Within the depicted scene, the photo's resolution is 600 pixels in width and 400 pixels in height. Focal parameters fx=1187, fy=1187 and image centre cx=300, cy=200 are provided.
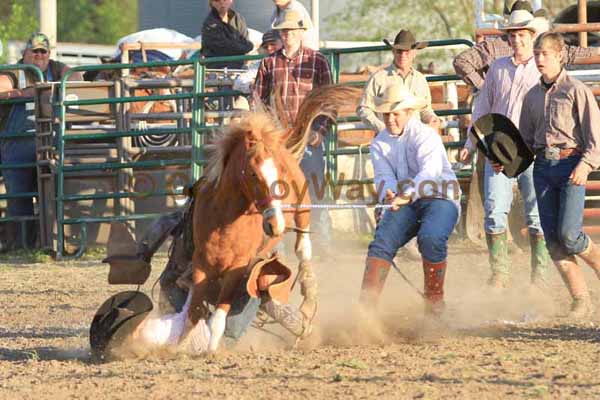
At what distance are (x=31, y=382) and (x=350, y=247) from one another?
5.71 meters

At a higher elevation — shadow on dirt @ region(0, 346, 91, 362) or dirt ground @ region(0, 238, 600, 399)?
dirt ground @ region(0, 238, 600, 399)

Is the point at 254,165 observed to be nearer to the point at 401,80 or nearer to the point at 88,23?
the point at 401,80

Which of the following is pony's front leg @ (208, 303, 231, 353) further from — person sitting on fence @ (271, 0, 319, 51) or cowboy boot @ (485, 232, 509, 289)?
person sitting on fence @ (271, 0, 319, 51)

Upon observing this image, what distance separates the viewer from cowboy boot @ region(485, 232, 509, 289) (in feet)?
27.2

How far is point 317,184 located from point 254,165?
12.1 feet

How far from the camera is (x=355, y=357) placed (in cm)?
616

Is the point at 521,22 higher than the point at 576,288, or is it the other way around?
the point at 521,22

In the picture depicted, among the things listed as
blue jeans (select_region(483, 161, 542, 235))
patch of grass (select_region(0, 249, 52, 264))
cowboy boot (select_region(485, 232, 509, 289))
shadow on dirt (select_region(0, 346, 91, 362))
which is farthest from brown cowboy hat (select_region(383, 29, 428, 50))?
patch of grass (select_region(0, 249, 52, 264))

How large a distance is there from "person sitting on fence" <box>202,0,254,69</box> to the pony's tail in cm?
434

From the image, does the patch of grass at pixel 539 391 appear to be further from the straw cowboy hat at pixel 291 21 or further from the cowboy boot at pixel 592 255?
the straw cowboy hat at pixel 291 21

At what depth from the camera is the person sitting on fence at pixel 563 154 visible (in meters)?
7.00

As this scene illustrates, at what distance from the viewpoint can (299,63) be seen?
9.30 meters

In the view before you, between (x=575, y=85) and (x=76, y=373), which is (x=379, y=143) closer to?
(x=575, y=85)

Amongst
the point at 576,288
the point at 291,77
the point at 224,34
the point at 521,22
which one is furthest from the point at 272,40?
the point at 576,288
